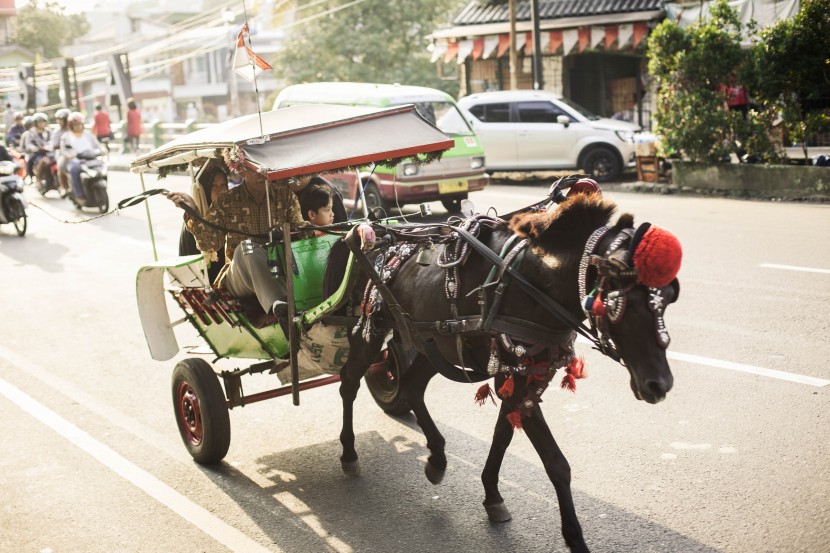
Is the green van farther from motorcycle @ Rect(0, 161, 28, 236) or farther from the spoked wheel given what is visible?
motorcycle @ Rect(0, 161, 28, 236)

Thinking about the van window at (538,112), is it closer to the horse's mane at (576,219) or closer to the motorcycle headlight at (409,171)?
the motorcycle headlight at (409,171)

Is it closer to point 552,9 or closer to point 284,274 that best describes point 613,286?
point 284,274

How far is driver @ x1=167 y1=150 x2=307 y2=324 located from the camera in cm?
556

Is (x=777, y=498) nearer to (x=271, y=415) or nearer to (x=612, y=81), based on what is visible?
(x=271, y=415)

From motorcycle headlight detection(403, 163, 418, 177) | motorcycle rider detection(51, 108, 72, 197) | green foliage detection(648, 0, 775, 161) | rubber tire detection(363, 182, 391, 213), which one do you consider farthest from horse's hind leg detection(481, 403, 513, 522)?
motorcycle rider detection(51, 108, 72, 197)

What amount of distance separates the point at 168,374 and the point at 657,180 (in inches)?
478

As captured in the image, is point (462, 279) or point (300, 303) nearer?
point (462, 279)

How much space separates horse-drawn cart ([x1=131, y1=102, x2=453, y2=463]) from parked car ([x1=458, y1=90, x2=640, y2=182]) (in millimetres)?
12868

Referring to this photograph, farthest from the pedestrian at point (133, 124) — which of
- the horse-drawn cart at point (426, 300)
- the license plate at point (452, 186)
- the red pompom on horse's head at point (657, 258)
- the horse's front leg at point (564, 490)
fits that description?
the red pompom on horse's head at point (657, 258)

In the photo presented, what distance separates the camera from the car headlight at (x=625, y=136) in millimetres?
18266

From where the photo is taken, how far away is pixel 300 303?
5.61 metres

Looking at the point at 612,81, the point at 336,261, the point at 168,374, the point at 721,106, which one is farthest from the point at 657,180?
the point at 336,261

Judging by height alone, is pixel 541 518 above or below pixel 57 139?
below

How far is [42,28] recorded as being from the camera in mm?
51031
